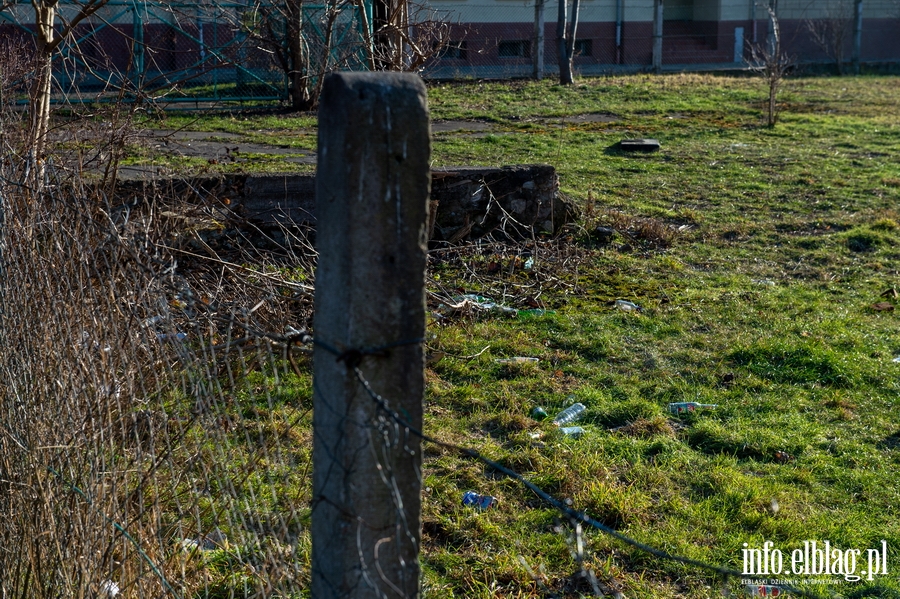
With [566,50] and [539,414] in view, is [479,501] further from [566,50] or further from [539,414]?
[566,50]

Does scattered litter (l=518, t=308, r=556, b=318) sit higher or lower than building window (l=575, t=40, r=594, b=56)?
lower

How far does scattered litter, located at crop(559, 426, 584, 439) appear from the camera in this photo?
458 centimetres

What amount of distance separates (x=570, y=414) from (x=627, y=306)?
197 centimetres

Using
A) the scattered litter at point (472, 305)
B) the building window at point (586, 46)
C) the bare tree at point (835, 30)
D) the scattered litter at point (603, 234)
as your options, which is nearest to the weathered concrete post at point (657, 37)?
the building window at point (586, 46)

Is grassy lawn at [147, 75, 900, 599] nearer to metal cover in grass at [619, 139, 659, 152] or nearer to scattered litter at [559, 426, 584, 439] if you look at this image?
scattered litter at [559, 426, 584, 439]

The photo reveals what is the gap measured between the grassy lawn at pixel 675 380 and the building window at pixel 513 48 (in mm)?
12959

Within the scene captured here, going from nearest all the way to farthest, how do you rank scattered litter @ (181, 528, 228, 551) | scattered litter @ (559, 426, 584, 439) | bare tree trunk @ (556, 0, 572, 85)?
1. scattered litter @ (181, 528, 228, 551)
2. scattered litter @ (559, 426, 584, 439)
3. bare tree trunk @ (556, 0, 572, 85)

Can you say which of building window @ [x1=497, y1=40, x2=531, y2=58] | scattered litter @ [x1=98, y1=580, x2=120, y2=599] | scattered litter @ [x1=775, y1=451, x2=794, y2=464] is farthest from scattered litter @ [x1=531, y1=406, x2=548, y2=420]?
building window @ [x1=497, y1=40, x2=531, y2=58]

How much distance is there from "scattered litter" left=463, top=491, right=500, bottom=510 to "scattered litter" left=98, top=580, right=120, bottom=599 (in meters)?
1.58

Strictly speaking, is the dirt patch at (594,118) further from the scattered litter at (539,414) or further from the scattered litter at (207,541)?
the scattered litter at (207,541)

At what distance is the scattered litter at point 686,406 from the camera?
16.1 feet

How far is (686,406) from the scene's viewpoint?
4.94 meters

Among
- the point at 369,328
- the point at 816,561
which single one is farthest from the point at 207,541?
the point at 816,561

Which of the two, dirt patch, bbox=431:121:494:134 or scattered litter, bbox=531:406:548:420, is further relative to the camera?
dirt patch, bbox=431:121:494:134
